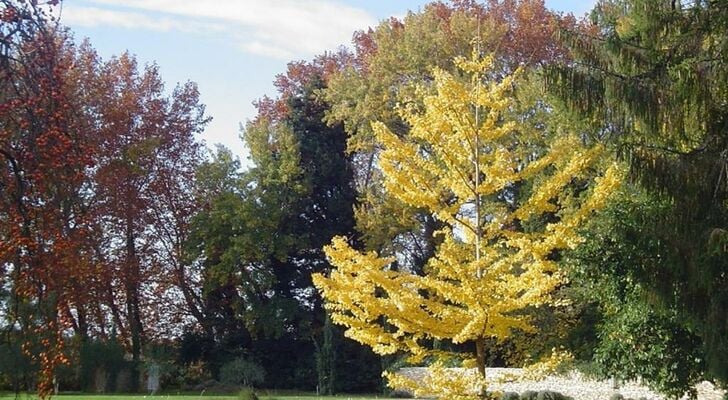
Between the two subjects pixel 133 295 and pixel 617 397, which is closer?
pixel 617 397

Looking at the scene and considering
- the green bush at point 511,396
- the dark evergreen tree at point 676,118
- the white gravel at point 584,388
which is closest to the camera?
the dark evergreen tree at point 676,118

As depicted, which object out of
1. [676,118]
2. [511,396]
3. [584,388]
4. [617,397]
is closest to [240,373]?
[511,396]

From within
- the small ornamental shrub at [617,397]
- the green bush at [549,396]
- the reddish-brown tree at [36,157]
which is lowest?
the small ornamental shrub at [617,397]

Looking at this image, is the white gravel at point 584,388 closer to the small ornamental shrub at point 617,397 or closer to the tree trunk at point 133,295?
the small ornamental shrub at point 617,397

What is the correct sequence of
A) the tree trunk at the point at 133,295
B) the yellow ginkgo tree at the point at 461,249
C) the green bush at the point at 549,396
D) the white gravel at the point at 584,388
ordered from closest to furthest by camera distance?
1. the yellow ginkgo tree at the point at 461,249
2. the green bush at the point at 549,396
3. the white gravel at the point at 584,388
4. the tree trunk at the point at 133,295

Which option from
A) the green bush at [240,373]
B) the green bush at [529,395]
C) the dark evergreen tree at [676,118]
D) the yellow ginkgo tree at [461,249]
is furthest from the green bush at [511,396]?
the green bush at [240,373]

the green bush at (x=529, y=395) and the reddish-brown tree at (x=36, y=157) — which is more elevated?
the reddish-brown tree at (x=36, y=157)

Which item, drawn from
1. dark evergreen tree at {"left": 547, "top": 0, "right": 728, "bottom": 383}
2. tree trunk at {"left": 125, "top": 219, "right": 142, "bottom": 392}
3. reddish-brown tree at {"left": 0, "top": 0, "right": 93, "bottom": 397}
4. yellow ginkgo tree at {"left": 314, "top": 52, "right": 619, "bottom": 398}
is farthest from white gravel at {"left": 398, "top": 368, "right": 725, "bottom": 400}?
reddish-brown tree at {"left": 0, "top": 0, "right": 93, "bottom": 397}

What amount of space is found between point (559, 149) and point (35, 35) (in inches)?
283

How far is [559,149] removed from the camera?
12180mm

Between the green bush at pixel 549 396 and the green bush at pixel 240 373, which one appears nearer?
the green bush at pixel 549 396

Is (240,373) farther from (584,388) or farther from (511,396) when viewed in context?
(584,388)

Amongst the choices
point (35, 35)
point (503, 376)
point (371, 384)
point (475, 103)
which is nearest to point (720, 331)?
point (503, 376)

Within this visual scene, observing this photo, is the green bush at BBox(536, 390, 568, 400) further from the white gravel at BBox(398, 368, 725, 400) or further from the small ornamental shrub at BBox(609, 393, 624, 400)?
the small ornamental shrub at BBox(609, 393, 624, 400)
